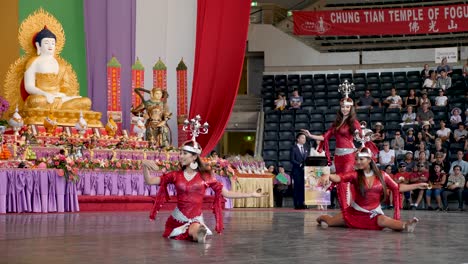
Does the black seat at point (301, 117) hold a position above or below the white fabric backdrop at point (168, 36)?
below

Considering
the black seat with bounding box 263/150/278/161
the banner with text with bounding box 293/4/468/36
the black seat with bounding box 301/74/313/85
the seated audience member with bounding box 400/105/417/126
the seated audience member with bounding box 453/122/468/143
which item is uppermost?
the banner with text with bounding box 293/4/468/36

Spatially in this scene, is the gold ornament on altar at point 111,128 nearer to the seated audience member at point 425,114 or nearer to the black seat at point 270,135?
the black seat at point 270,135

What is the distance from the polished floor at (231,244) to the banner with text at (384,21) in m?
13.0

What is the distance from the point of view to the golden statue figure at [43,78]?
1545 centimetres

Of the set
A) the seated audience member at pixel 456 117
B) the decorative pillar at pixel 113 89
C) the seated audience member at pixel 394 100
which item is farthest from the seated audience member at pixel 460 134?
the decorative pillar at pixel 113 89

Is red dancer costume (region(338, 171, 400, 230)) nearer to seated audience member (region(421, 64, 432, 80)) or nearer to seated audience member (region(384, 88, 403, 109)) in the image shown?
seated audience member (region(384, 88, 403, 109))

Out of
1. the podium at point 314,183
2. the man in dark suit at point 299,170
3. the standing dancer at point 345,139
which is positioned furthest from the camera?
the man in dark suit at point 299,170

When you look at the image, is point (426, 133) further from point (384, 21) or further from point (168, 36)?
point (168, 36)

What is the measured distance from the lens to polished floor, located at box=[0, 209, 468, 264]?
→ 17.6ft

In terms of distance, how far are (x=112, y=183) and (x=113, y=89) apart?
151 inches

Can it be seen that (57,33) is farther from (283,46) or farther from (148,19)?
(283,46)

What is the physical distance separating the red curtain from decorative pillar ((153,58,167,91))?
0.60 metres

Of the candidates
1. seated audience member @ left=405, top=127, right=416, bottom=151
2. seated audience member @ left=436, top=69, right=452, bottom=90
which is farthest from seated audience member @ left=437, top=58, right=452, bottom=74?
seated audience member @ left=405, top=127, right=416, bottom=151

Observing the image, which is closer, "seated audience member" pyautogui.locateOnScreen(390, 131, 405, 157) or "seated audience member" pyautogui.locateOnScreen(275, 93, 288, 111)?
"seated audience member" pyautogui.locateOnScreen(390, 131, 405, 157)
